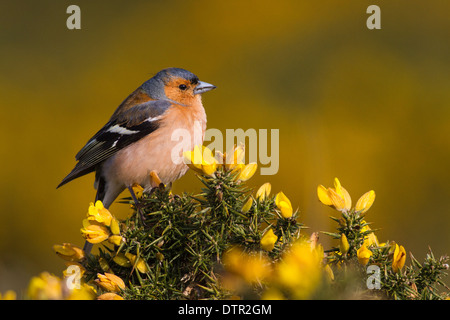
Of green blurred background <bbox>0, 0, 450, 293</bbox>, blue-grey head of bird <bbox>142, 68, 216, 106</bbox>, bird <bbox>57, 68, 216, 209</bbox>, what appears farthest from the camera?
green blurred background <bbox>0, 0, 450, 293</bbox>

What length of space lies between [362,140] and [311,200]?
6.08 metres

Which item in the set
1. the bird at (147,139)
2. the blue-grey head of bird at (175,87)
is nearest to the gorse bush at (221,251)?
the bird at (147,139)

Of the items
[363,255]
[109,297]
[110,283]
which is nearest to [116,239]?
[110,283]

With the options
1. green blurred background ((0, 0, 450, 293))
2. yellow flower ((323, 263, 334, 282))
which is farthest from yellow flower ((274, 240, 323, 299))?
green blurred background ((0, 0, 450, 293))

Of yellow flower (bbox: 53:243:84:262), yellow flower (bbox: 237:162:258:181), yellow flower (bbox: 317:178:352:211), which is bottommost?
yellow flower (bbox: 53:243:84:262)

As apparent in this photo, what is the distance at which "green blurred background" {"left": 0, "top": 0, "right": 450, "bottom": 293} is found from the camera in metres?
7.63

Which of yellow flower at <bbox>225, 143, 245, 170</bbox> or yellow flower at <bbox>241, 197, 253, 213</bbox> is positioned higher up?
yellow flower at <bbox>225, 143, 245, 170</bbox>

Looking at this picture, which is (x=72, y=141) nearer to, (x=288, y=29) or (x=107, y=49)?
(x=107, y=49)

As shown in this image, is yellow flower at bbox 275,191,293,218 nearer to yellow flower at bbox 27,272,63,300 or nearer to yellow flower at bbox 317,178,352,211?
yellow flower at bbox 317,178,352,211

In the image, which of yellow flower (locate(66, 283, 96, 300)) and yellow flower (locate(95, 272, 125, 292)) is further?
yellow flower (locate(95, 272, 125, 292))

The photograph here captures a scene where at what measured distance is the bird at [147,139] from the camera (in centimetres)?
446

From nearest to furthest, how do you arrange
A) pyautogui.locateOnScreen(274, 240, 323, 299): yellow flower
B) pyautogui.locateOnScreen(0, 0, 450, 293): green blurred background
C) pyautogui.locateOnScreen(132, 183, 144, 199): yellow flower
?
pyautogui.locateOnScreen(274, 240, 323, 299): yellow flower → pyautogui.locateOnScreen(132, 183, 144, 199): yellow flower → pyautogui.locateOnScreen(0, 0, 450, 293): green blurred background

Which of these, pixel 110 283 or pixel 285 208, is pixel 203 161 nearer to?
pixel 285 208

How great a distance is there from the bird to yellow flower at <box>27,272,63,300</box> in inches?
88.1
